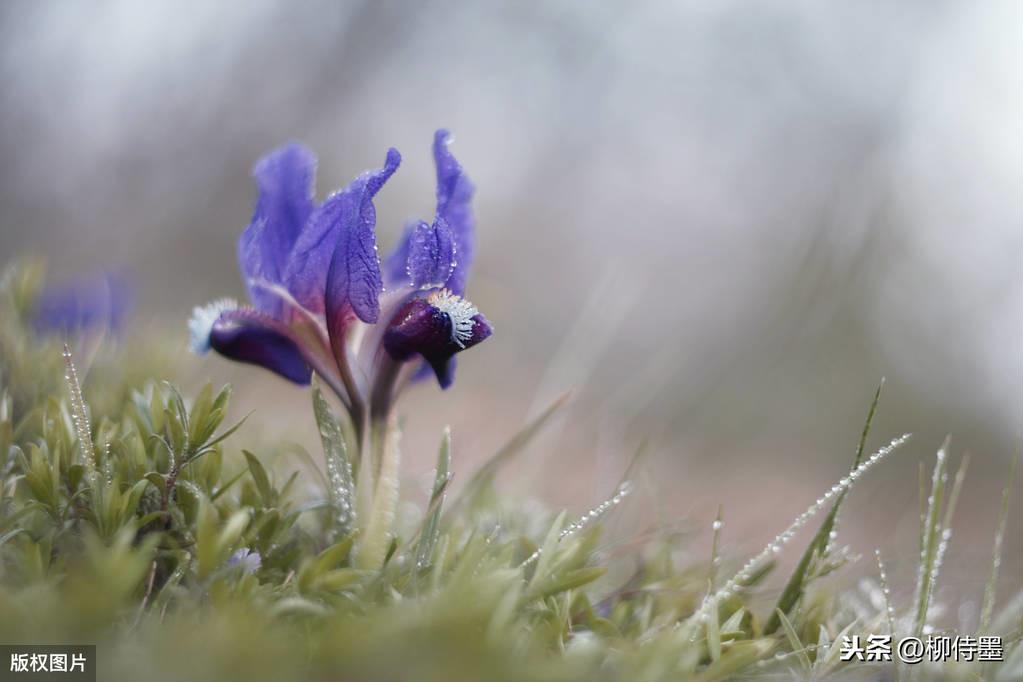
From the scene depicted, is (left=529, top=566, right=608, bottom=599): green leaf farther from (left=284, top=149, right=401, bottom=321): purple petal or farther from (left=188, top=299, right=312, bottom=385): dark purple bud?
(left=188, top=299, right=312, bottom=385): dark purple bud

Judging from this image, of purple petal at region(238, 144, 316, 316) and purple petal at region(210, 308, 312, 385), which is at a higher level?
purple petal at region(238, 144, 316, 316)

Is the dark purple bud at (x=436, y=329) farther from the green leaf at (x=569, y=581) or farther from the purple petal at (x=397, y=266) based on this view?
the green leaf at (x=569, y=581)

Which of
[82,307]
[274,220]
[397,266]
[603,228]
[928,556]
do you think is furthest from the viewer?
[603,228]

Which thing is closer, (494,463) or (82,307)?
(494,463)

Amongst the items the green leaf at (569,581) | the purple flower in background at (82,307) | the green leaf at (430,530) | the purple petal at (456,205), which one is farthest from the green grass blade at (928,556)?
the purple flower in background at (82,307)

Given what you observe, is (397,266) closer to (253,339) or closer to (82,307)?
(253,339)

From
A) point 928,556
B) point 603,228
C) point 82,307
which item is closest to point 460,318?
point 928,556

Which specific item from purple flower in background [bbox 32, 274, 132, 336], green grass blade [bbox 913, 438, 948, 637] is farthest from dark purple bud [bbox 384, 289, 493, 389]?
purple flower in background [bbox 32, 274, 132, 336]
